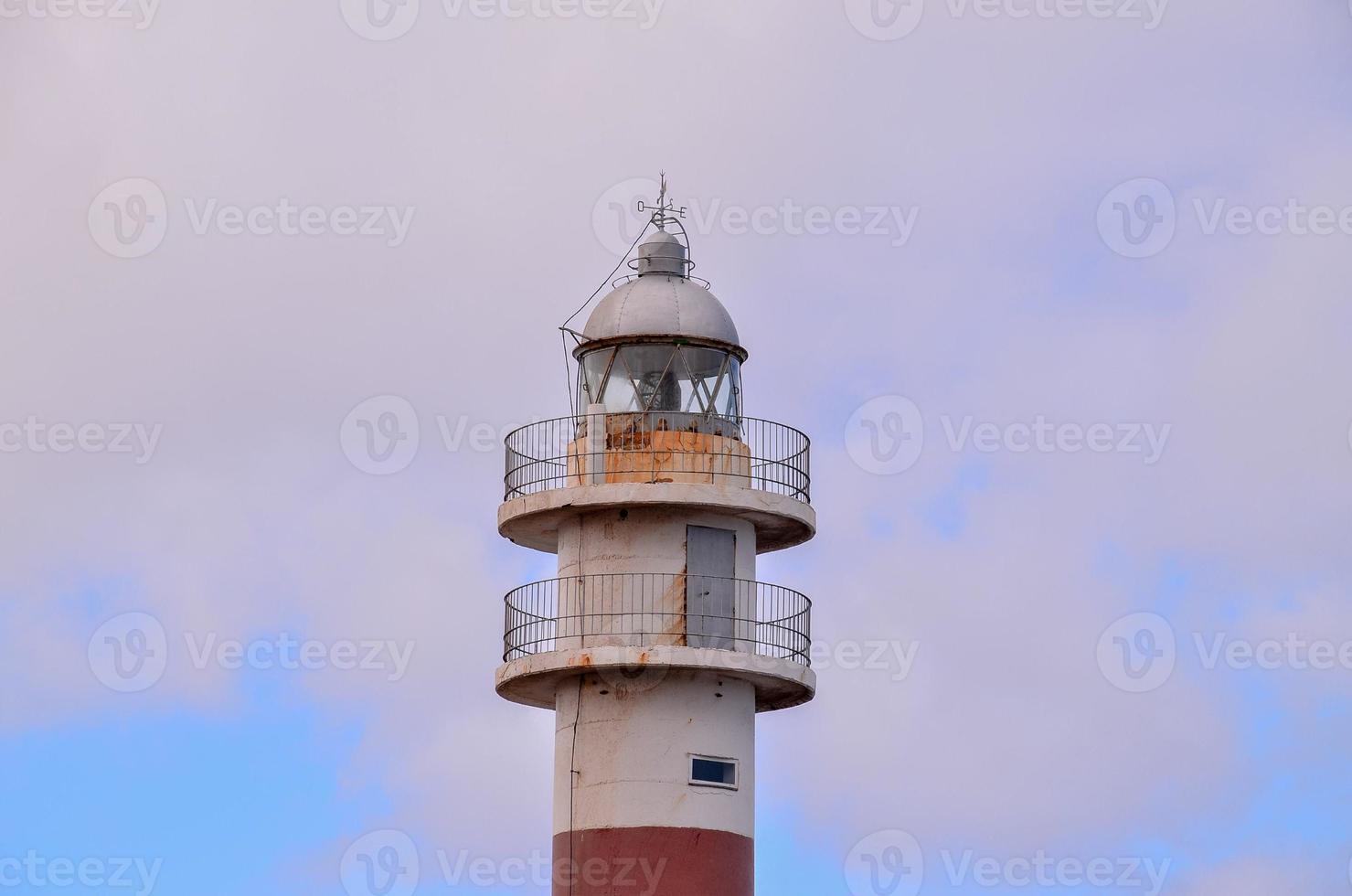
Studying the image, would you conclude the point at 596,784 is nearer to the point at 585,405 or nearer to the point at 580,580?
the point at 580,580

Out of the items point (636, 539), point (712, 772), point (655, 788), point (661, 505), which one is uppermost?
point (661, 505)

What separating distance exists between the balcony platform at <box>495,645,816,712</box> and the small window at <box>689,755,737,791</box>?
4.00 ft

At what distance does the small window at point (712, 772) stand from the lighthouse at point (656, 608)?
18 millimetres

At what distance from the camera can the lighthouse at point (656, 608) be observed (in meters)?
40.8

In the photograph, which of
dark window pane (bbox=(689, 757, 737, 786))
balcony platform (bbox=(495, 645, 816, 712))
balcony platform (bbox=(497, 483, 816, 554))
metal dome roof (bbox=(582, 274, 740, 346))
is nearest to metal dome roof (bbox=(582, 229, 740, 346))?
metal dome roof (bbox=(582, 274, 740, 346))

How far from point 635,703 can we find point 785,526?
3.50 meters

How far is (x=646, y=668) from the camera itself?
40.9m

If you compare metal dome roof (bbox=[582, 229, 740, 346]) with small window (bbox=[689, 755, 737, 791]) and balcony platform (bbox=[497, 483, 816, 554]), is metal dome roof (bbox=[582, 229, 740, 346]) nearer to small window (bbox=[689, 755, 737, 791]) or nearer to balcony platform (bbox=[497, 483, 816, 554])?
balcony platform (bbox=[497, 483, 816, 554])

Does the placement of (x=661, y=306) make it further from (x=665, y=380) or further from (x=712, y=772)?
(x=712, y=772)

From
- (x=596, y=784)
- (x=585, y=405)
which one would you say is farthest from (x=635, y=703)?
(x=585, y=405)

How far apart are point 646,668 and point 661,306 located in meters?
5.39

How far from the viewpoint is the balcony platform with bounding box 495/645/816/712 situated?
40469mm

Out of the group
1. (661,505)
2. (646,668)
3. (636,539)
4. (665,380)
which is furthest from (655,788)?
(665,380)

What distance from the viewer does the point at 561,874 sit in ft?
135
